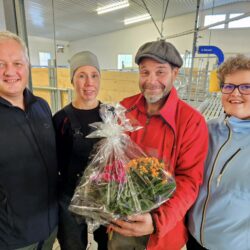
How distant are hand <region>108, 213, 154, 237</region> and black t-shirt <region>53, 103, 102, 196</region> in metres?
0.44

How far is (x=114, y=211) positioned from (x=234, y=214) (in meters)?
0.50

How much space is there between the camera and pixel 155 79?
37.4 inches

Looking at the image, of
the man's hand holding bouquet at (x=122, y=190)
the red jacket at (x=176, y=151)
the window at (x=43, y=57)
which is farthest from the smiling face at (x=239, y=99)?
the window at (x=43, y=57)

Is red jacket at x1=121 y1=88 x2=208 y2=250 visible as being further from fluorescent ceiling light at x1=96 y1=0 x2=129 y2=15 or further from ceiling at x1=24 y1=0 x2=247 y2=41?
fluorescent ceiling light at x1=96 y1=0 x2=129 y2=15

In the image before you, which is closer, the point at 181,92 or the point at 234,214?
the point at 234,214

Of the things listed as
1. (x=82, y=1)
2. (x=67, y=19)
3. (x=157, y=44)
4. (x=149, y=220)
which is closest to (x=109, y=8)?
(x=82, y=1)

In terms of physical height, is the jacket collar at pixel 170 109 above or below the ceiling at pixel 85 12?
below

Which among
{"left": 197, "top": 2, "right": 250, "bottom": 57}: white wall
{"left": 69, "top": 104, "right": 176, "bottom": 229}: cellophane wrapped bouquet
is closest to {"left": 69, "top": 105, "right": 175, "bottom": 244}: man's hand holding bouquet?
{"left": 69, "top": 104, "right": 176, "bottom": 229}: cellophane wrapped bouquet

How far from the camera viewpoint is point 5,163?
921 millimetres

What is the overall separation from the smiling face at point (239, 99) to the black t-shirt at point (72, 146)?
0.66 meters

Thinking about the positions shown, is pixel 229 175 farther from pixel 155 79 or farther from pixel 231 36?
pixel 231 36

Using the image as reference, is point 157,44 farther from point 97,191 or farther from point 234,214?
point 234,214

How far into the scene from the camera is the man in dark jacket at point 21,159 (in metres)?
0.94

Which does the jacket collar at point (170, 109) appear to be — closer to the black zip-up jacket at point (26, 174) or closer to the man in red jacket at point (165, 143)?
the man in red jacket at point (165, 143)
